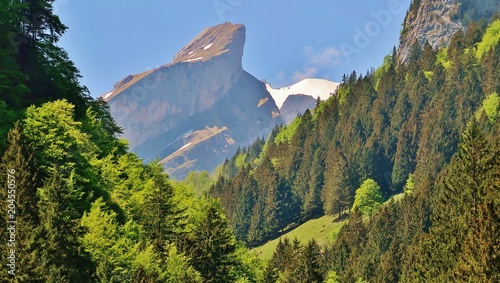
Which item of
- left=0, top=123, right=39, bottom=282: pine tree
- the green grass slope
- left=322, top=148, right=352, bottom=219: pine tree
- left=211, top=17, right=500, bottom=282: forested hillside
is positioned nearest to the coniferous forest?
left=0, top=123, right=39, bottom=282: pine tree

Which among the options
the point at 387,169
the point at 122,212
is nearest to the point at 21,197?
the point at 122,212

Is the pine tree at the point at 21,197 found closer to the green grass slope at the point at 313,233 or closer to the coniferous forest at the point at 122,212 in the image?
the coniferous forest at the point at 122,212

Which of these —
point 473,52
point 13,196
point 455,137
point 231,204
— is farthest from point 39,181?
point 473,52

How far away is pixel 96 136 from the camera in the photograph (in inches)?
2440

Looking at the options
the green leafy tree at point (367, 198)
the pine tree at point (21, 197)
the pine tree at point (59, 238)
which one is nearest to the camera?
the pine tree at point (21, 197)

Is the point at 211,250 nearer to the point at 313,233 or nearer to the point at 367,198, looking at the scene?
the point at 313,233

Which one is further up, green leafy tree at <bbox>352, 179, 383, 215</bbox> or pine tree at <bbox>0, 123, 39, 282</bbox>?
pine tree at <bbox>0, 123, 39, 282</bbox>

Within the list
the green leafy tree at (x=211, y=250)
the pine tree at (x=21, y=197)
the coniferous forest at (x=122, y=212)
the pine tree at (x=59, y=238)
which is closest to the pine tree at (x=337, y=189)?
the coniferous forest at (x=122, y=212)

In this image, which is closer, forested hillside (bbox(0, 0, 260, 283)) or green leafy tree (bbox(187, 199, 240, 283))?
forested hillside (bbox(0, 0, 260, 283))

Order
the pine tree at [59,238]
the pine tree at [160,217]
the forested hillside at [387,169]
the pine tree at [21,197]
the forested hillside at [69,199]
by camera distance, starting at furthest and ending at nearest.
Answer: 1. the forested hillside at [387,169]
2. the pine tree at [160,217]
3. the forested hillside at [69,199]
4. the pine tree at [59,238]
5. the pine tree at [21,197]

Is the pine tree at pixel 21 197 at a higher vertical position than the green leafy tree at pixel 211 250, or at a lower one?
higher

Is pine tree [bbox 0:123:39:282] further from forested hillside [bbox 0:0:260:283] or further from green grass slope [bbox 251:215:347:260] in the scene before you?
green grass slope [bbox 251:215:347:260]

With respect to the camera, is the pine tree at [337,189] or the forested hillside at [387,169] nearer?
the forested hillside at [387,169]

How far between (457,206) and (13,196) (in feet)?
141
